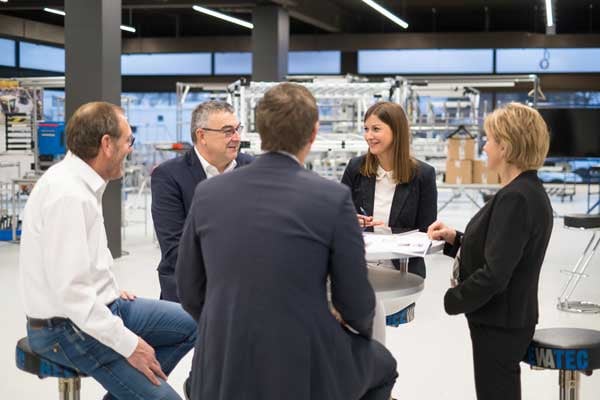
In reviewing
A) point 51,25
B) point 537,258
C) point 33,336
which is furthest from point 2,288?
point 51,25

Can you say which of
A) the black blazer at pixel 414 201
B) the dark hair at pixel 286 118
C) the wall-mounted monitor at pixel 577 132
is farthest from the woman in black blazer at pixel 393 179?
the wall-mounted monitor at pixel 577 132

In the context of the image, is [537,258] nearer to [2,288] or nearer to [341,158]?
[2,288]

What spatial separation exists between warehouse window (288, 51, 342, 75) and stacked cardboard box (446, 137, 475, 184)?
9110mm

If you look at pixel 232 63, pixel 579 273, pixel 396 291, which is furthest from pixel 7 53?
pixel 396 291

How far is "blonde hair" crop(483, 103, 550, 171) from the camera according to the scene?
9.31ft

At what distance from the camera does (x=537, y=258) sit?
2.88 metres

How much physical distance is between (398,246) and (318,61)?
18.2m

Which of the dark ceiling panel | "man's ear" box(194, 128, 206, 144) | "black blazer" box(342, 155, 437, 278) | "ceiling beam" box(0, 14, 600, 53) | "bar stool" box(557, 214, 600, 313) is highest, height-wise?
the dark ceiling panel

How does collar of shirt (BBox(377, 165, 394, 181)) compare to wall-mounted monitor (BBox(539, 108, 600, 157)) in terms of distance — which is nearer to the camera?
collar of shirt (BBox(377, 165, 394, 181))

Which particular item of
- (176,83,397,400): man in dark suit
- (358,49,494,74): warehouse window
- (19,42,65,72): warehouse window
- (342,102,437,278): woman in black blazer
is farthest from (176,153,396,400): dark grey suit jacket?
(19,42,65,72): warehouse window

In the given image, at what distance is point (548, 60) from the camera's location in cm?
1958

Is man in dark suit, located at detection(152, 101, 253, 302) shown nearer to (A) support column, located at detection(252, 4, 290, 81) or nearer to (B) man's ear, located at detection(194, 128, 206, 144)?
(B) man's ear, located at detection(194, 128, 206, 144)

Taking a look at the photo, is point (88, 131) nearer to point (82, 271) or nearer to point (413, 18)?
point (82, 271)

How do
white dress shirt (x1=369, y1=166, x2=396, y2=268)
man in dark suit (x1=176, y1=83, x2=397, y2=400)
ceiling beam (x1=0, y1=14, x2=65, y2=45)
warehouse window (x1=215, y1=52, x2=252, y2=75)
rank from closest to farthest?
man in dark suit (x1=176, y1=83, x2=397, y2=400)
white dress shirt (x1=369, y1=166, x2=396, y2=268)
ceiling beam (x1=0, y1=14, x2=65, y2=45)
warehouse window (x1=215, y1=52, x2=252, y2=75)
